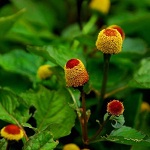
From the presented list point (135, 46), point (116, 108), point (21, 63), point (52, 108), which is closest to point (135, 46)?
point (135, 46)

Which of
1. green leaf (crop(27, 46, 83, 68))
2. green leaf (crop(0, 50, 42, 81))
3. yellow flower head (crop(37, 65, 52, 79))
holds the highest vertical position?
green leaf (crop(27, 46, 83, 68))

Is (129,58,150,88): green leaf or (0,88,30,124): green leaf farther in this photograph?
(129,58,150,88): green leaf

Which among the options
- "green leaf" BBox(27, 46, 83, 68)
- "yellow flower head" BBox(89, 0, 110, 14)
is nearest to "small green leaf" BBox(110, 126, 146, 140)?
"green leaf" BBox(27, 46, 83, 68)

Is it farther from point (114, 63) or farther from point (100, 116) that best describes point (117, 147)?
point (114, 63)

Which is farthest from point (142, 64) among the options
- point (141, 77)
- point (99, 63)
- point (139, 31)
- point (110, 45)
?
point (139, 31)

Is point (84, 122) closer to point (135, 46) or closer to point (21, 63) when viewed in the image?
point (21, 63)

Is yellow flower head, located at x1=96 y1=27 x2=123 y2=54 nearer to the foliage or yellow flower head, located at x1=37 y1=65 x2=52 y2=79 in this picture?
the foliage

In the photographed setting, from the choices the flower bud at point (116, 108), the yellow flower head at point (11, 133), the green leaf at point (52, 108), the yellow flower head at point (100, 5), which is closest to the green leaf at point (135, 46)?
the yellow flower head at point (100, 5)
